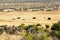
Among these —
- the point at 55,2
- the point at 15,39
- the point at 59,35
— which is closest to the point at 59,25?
the point at 59,35

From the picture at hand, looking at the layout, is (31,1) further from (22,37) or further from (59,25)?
(22,37)

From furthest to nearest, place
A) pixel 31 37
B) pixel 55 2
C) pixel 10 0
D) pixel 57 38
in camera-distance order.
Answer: pixel 10 0 < pixel 55 2 < pixel 57 38 < pixel 31 37

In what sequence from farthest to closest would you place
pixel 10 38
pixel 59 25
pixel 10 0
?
pixel 10 0
pixel 59 25
pixel 10 38

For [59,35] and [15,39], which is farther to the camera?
[59,35]

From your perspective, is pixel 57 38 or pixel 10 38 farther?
pixel 57 38

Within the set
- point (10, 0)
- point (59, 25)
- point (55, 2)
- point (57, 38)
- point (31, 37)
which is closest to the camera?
point (31, 37)

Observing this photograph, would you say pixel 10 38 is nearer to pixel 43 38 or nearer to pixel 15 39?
pixel 15 39

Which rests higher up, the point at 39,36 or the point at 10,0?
the point at 39,36

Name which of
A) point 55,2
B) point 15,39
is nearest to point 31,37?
point 15,39

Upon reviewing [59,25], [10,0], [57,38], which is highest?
[57,38]
